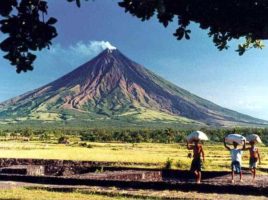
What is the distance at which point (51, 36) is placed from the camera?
30.3 feet

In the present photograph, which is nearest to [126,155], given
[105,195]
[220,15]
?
[105,195]

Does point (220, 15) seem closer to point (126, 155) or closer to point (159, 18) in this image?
point (159, 18)

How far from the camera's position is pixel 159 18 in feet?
33.5

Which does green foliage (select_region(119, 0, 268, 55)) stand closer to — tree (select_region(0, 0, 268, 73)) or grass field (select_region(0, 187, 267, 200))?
tree (select_region(0, 0, 268, 73))

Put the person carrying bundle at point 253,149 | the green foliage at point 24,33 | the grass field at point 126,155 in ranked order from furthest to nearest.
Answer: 1. the grass field at point 126,155
2. the person carrying bundle at point 253,149
3. the green foliage at point 24,33

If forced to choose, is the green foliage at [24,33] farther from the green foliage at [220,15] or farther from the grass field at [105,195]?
the grass field at [105,195]

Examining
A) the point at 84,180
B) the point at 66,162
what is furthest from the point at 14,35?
the point at 66,162

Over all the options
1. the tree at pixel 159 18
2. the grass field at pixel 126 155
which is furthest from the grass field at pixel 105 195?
the grass field at pixel 126 155

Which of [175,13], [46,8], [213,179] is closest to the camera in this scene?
[46,8]

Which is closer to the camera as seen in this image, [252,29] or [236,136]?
[252,29]

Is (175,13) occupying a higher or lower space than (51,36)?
higher

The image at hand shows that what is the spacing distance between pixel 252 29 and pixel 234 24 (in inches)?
13.9

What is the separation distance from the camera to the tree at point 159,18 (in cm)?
919

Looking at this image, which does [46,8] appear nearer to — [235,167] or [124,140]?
[235,167]
